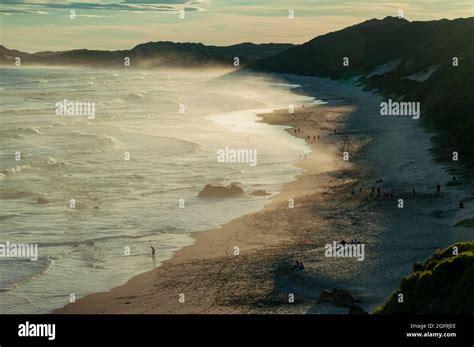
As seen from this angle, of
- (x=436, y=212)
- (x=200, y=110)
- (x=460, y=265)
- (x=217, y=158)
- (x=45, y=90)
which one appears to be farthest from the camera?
(x=45, y=90)

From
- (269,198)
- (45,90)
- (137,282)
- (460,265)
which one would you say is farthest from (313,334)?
(45,90)

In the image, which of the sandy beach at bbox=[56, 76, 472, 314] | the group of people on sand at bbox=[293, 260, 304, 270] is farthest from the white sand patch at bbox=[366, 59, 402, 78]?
the group of people on sand at bbox=[293, 260, 304, 270]

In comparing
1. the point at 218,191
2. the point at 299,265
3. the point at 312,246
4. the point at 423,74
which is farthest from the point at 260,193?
the point at 423,74

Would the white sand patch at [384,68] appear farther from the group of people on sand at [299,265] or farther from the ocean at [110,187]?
the group of people on sand at [299,265]

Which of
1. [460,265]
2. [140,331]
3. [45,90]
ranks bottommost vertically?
[460,265]

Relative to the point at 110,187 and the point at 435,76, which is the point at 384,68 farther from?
the point at 110,187

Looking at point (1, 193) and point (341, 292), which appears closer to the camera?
point (341, 292)

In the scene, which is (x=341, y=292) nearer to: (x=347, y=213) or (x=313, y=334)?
A: (x=347, y=213)
